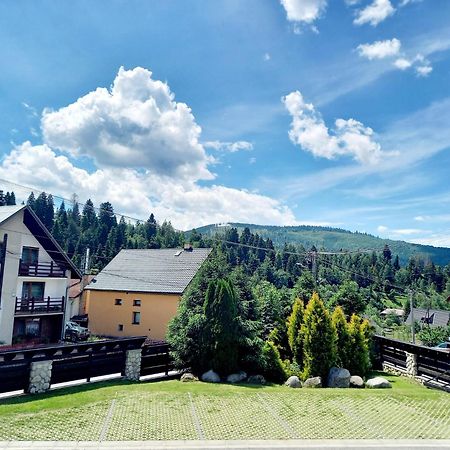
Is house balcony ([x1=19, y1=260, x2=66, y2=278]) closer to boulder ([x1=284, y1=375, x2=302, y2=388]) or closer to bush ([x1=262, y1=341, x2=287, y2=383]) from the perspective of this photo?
bush ([x1=262, y1=341, x2=287, y2=383])

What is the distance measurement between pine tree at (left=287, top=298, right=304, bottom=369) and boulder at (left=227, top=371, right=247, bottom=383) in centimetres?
316

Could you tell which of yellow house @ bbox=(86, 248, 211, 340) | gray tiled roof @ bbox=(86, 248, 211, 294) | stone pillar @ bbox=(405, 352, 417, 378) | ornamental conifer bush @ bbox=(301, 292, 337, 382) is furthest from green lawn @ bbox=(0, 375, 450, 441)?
gray tiled roof @ bbox=(86, 248, 211, 294)

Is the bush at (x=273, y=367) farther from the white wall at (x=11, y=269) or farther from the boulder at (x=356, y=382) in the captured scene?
the white wall at (x=11, y=269)

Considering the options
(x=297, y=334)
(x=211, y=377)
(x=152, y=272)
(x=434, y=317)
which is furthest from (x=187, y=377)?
(x=434, y=317)

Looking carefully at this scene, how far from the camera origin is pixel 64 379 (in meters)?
12.6

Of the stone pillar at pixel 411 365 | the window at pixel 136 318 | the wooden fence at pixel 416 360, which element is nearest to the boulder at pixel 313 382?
the wooden fence at pixel 416 360

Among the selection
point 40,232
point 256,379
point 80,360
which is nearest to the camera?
point 80,360

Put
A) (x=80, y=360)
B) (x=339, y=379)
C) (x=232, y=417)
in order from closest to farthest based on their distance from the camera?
1. (x=232, y=417)
2. (x=80, y=360)
3. (x=339, y=379)

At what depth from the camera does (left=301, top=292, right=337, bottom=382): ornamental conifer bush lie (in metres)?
15.8

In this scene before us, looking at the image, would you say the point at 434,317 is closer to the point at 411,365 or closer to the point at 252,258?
the point at 252,258

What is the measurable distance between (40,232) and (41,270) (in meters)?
2.49

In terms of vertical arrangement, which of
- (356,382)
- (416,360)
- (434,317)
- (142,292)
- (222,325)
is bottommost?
(434,317)

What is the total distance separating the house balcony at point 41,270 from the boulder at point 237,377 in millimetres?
15646

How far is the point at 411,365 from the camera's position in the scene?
17625 mm
